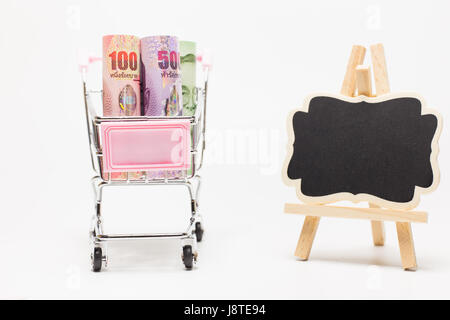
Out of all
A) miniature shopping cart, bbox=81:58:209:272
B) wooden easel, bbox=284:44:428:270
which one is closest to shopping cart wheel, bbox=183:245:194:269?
miniature shopping cart, bbox=81:58:209:272

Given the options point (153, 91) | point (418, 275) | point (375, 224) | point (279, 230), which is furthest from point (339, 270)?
point (153, 91)

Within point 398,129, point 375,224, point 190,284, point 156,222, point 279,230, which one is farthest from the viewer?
point 156,222

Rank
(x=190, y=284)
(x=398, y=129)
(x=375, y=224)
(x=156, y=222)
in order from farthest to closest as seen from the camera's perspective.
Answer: (x=156, y=222), (x=375, y=224), (x=398, y=129), (x=190, y=284)

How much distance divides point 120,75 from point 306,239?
3.21 feet

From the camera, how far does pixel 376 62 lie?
2939 millimetres

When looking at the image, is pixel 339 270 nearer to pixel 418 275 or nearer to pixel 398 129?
pixel 418 275

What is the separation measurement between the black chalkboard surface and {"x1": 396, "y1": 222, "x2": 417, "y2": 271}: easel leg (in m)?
0.10

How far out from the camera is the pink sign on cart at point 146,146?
284 centimetres

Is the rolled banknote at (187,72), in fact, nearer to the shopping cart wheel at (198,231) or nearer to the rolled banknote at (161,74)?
the rolled banknote at (161,74)

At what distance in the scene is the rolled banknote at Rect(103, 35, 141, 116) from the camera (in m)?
2.91

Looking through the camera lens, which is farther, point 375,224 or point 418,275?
point 375,224

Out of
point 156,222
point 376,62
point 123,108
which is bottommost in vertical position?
point 156,222

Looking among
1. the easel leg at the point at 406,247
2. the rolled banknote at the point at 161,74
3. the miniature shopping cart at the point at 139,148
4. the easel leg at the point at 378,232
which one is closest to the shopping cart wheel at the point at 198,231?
the miniature shopping cart at the point at 139,148

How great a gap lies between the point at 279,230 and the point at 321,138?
2.44ft
